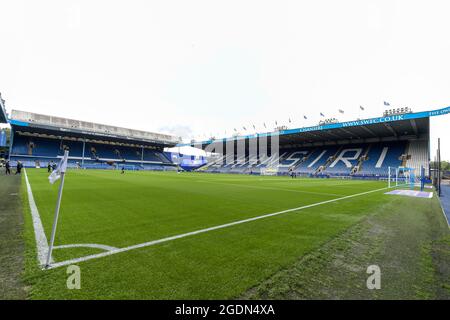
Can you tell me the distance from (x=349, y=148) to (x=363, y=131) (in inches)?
317

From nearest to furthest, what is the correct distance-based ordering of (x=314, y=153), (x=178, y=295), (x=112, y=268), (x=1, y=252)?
(x=178, y=295), (x=112, y=268), (x=1, y=252), (x=314, y=153)

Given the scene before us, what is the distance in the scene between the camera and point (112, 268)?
9.43 feet

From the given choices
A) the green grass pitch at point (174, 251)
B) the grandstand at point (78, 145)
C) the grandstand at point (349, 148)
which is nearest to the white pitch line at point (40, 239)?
the green grass pitch at point (174, 251)

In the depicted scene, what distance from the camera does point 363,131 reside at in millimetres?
42344

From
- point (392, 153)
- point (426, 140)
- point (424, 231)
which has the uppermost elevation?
point (426, 140)

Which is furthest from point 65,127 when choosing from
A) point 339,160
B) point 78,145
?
point 339,160

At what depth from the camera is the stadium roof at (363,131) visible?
1280 inches

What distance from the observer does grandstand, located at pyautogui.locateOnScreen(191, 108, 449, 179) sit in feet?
120

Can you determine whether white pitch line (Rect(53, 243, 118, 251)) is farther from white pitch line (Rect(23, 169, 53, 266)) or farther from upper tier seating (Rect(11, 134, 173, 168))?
upper tier seating (Rect(11, 134, 173, 168))

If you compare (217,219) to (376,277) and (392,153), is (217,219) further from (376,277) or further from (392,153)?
(392,153)

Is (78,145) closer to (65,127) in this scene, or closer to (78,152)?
(78,152)
